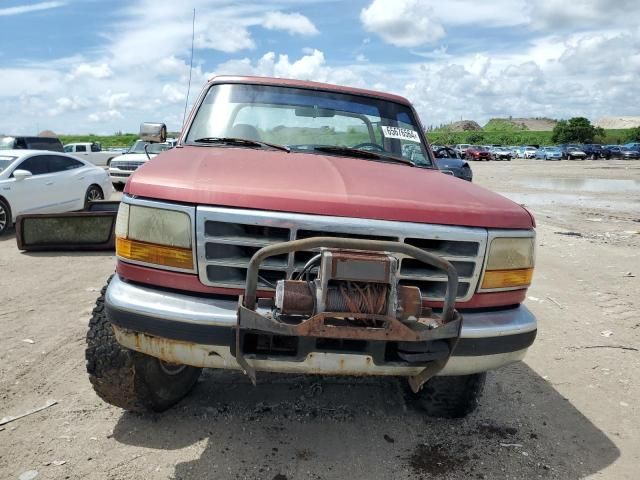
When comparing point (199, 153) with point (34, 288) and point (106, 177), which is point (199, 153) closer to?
point (34, 288)

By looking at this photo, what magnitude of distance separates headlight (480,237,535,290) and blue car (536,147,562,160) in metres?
53.7

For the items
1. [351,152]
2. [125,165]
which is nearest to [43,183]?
[125,165]

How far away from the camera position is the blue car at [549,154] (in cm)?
5160

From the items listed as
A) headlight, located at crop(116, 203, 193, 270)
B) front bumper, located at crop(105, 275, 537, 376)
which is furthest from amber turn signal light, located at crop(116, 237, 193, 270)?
front bumper, located at crop(105, 275, 537, 376)

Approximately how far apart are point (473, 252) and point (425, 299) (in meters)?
0.31

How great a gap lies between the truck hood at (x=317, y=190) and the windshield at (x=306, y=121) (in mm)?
619

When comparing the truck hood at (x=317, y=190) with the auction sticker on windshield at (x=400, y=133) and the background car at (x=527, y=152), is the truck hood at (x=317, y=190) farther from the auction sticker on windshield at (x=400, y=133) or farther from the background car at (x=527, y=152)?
the background car at (x=527, y=152)

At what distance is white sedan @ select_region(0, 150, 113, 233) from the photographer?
30.5 feet

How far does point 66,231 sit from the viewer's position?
7.40 m

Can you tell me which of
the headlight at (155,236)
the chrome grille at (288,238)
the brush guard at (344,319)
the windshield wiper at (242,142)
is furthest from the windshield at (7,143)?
the brush guard at (344,319)

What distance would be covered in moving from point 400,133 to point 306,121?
73 cm

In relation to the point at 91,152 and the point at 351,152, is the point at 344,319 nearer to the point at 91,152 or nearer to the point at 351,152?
the point at 351,152

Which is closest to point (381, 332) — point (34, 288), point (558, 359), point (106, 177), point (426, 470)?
point (426, 470)

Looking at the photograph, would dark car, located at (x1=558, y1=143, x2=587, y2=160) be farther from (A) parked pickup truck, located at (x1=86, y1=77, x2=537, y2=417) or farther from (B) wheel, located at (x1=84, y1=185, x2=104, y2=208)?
(A) parked pickup truck, located at (x1=86, y1=77, x2=537, y2=417)
